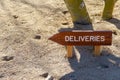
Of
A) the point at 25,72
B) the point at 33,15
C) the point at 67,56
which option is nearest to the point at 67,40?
the point at 67,56

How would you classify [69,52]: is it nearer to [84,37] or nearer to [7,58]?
[84,37]

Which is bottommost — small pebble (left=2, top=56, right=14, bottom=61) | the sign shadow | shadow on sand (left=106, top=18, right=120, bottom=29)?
the sign shadow

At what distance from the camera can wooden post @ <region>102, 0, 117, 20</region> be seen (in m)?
3.29

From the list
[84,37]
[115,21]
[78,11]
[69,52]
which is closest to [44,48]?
[69,52]

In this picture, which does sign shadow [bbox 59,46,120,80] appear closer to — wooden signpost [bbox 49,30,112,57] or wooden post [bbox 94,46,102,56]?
wooden post [bbox 94,46,102,56]

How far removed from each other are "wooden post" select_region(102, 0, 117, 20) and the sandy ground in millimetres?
65

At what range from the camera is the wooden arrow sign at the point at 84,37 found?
2.50 meters

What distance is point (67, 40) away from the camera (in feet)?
8.35

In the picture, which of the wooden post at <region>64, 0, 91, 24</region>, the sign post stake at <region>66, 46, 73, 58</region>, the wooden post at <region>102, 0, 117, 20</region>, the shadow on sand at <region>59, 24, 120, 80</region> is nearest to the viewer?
the shadow on sand at <region>59, 24, 120, 80</region>

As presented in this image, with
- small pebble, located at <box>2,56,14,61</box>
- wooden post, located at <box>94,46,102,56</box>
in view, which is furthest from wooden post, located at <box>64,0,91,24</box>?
small pebble, located at <box>2,56,14,61</box>

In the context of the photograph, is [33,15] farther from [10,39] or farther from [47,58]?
[47,58]

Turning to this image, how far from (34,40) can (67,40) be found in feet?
1.55

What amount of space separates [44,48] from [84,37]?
0.42 m

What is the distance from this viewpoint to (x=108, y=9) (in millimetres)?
3311
